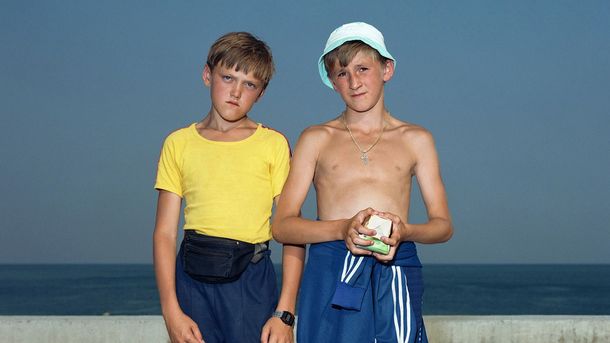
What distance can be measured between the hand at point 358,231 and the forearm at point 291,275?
379 millimetres

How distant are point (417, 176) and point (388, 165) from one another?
158 millimetres

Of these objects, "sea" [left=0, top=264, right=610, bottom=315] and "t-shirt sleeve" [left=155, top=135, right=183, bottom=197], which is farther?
"sea" [left=0, top=264, right=610, bottom=315]

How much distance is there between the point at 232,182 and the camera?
352 centimetres

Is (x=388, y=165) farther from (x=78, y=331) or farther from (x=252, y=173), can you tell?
(x=78, y=331)

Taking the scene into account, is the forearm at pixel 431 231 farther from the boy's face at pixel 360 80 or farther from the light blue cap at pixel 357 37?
the light blue cap at pixel 357 37

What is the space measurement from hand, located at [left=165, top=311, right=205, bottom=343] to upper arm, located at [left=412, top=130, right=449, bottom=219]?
109 cm

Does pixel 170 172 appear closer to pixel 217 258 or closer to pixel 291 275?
pixel 217 258

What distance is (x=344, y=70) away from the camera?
3.47m

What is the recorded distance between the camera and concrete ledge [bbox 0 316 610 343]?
572 cm

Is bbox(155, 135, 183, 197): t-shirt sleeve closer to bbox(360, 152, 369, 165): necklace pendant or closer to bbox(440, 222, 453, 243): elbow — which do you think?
bbox(360, 152, 369, 165): necklace pendant

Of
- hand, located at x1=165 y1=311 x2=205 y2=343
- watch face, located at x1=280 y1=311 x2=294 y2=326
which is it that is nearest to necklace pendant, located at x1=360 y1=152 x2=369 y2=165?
watch face, located at x1=280 y1=311 x2=294 y2=326

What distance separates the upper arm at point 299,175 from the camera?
343cm

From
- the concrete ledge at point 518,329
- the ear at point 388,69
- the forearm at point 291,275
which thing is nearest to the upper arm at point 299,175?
the forearm at point 291,275

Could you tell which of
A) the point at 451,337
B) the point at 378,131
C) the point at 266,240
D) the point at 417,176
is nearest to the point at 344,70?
the point at 378,131
